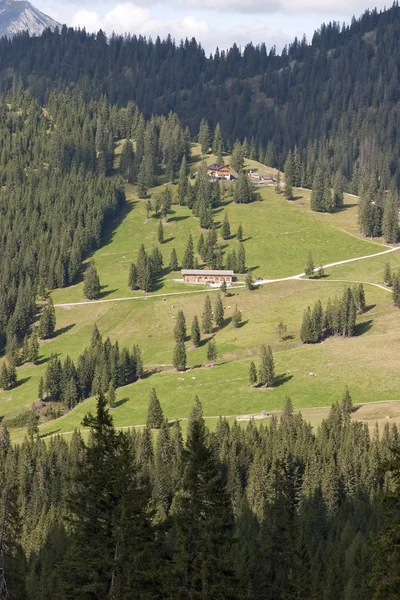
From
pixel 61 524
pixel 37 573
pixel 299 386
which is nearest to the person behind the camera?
pixel 37 573

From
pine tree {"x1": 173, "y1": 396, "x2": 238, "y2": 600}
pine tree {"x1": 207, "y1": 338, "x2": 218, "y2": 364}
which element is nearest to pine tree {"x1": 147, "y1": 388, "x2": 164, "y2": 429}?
pine tree {"x1": 207, "y1": 338, "x2": 218, "y2": 364}

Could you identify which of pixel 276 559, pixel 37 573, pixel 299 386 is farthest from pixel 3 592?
pixel 299 386

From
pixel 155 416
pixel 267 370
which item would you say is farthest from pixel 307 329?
pixel 155 416

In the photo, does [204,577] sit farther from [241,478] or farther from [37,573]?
[241,478]

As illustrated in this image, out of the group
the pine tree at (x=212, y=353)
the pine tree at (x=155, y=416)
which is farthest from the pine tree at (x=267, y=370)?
the pine tree at (x=155, y=416)

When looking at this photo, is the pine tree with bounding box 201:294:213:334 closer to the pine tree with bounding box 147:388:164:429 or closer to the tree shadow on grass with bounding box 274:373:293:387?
the tree shadow on grass with bounding box 274:373:293:387

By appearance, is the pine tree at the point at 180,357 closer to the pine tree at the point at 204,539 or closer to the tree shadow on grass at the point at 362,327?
the tree shadow on grass at the point at 362,327

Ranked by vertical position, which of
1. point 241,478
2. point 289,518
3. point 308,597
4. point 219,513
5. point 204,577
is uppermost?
point 219,513
